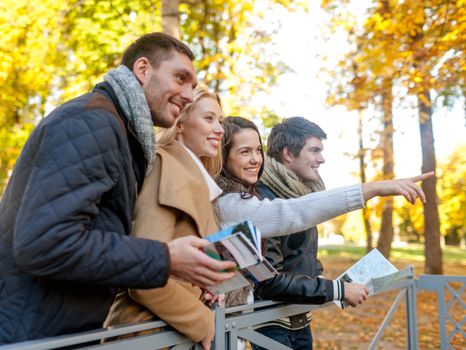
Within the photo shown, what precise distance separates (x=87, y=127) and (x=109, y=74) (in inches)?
13.3

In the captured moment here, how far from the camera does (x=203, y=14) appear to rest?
855 cm

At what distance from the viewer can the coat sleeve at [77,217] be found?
4.04 ft

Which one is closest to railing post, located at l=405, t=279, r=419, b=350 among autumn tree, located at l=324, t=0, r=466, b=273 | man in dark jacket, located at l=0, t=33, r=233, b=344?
man in dark jacket, located at l=0, t=33, r=233, b=344

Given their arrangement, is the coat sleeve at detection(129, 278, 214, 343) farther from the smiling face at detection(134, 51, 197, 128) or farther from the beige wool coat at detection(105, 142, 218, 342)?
the smiling face at detection(134, 51, 197, 128)

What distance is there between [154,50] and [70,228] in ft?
2.51

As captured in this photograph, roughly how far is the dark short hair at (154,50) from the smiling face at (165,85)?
0.02m

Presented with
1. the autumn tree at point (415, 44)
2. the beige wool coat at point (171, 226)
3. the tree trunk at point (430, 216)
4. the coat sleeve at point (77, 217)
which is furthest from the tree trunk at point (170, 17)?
the tree trunk at point (430, 216)

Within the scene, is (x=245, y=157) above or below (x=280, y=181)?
above

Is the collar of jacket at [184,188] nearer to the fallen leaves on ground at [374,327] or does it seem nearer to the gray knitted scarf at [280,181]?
the gray knitted scarf at [280,181]

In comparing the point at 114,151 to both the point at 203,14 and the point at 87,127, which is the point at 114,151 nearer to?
the point at 87,127

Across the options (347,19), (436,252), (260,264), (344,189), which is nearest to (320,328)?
(436,252)

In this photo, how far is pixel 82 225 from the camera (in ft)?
4.25

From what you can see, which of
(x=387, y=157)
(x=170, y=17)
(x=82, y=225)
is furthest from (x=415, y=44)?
(x=82, y=225)

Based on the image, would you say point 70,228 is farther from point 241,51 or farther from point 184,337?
point 241,51
